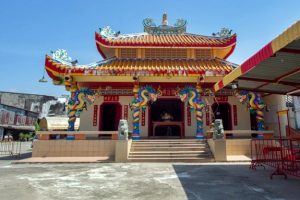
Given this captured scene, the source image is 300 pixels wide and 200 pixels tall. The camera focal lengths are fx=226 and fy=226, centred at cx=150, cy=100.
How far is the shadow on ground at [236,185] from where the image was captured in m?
4.51

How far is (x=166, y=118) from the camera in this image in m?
14.3

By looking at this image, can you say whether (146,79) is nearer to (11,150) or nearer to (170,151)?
(170,151)

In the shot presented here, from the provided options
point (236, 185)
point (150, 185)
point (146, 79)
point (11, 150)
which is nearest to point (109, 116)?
point (146, 79)

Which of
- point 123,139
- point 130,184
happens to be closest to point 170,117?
point 123,139

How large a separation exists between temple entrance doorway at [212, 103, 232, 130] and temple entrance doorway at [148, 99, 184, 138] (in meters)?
2.12

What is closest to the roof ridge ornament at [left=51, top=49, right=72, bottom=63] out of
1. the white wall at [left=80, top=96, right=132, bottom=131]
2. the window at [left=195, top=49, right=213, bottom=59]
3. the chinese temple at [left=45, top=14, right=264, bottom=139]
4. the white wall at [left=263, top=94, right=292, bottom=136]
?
the chinese temple at [left=45, top=14, right=264, bottom=139]

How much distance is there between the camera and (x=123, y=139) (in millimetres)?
10023

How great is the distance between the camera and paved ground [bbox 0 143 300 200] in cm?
457

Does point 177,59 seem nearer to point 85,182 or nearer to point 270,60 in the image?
point 270,60

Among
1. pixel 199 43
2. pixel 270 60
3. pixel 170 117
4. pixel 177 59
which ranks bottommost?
pixel 170 117

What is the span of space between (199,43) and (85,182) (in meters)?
11.6

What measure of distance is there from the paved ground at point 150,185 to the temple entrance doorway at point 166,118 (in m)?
6.83

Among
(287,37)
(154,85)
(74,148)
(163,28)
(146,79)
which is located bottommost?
(74,148)

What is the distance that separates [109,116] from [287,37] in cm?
1176
